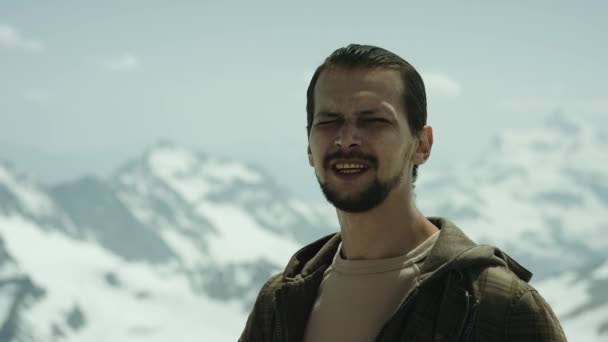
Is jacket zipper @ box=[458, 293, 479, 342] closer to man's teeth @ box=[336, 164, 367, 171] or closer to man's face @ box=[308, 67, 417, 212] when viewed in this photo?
man's face @ box=[308, 67, 417, 212]

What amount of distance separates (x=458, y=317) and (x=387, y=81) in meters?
2.20

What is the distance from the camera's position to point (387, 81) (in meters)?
6.98

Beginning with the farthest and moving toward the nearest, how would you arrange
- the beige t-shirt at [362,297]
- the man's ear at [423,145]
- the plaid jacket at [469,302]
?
the man's ear at [423,145] → the beige t-shirt at [362,297] → the plaid jacket at [469,302]

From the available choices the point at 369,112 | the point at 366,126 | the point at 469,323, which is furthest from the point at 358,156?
the point at 469,323

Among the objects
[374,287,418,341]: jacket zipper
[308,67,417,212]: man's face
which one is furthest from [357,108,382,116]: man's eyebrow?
[374,287,418,341]: jacket zipper

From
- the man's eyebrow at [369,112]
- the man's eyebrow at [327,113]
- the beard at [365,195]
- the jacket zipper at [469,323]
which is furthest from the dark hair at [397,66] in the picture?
the jacket zipper at [469,323]

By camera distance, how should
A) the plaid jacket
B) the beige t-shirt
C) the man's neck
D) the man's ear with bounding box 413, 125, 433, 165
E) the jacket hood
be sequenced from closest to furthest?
1. the plaid jacket
2. the jacket hood
3. the beige t-shirt
4. the man's neck
5. the man's ear with bounding box 413, 125, 433, 165

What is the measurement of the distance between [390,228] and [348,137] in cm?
93

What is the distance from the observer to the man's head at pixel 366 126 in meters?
6.80

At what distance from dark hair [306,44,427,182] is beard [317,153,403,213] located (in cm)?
55

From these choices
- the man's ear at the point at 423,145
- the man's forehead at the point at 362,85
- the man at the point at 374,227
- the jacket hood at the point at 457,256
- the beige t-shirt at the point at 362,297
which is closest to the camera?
the jacket hood at the point at 457,256

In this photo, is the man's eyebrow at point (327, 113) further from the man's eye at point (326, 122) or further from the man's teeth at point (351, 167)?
the man's teeth at point (351, 167)

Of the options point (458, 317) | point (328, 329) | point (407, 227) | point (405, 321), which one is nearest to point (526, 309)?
point (458, 317)

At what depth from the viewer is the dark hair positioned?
23.2 feet
